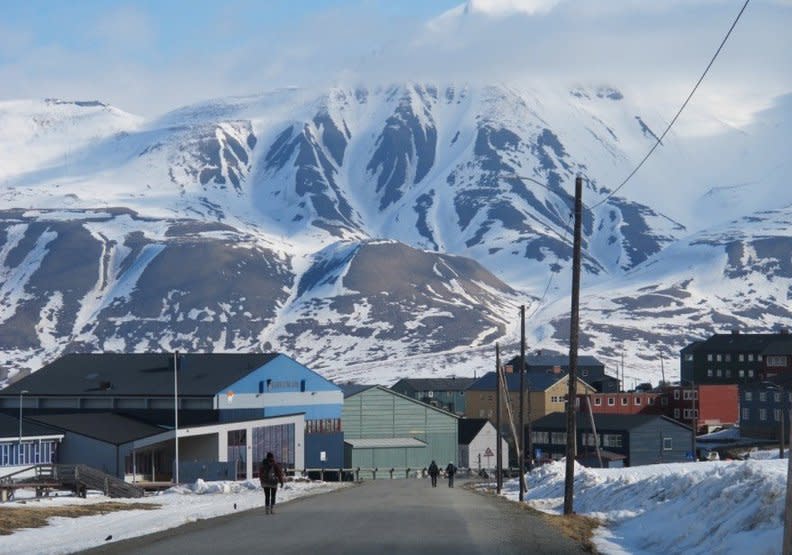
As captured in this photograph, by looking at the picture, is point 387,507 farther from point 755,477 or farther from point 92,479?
point 92,479

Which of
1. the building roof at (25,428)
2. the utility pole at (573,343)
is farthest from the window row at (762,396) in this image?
the utility pole at (573,343)

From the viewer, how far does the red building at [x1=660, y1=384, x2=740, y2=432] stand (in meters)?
163

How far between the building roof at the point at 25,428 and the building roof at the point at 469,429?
63428 mm

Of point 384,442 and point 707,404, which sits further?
point 707,404

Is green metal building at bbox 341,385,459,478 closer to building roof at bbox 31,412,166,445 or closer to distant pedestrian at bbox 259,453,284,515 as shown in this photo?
building roof at bbox 31,412,166,445

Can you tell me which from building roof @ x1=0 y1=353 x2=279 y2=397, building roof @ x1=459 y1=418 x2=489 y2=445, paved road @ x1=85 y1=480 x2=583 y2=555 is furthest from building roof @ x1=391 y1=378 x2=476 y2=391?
paved road @ x1=85 y1=480 x2=583 y2=555

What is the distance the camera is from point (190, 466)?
82.9 meters

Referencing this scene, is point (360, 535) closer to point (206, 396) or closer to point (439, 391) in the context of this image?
point (206, 396)

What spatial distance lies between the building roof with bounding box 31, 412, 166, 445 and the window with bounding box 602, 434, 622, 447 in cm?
4702

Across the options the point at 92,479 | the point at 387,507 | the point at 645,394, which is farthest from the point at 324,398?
the point at 387,507

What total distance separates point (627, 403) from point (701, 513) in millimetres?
136235

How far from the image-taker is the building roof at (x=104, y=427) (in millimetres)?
81438

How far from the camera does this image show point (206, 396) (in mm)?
102188

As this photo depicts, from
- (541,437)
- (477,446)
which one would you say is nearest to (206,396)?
(541,437)
